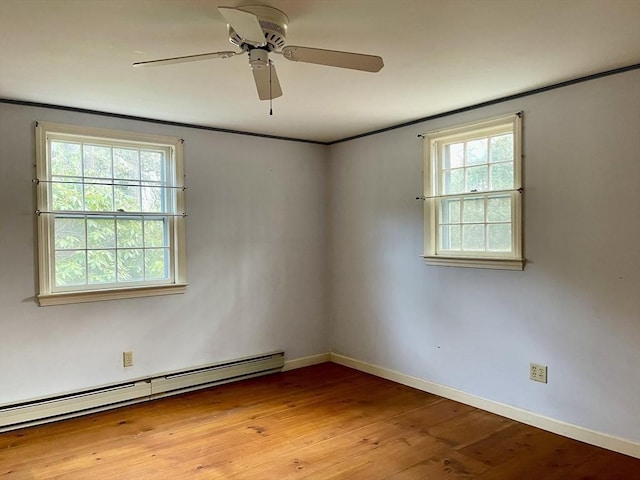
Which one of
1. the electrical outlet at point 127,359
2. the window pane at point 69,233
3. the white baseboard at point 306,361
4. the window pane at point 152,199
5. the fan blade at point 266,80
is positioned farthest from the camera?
the white baseboard at point 306,361

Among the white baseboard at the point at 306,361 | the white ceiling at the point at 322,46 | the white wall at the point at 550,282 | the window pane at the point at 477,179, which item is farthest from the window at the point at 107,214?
the window pane at the point at 477,179

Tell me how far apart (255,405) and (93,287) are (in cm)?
157

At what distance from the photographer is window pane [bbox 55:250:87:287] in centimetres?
338

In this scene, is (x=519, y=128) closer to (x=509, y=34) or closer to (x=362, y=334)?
(x=509, y=34)

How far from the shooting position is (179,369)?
387 cm

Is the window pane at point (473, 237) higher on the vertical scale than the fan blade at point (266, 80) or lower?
lower

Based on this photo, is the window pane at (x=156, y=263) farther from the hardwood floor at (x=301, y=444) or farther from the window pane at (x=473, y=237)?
the window pane at (x=473, y=237)

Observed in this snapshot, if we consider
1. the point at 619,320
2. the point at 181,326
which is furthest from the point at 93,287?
the point at 619,320

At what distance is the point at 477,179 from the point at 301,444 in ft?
7.58

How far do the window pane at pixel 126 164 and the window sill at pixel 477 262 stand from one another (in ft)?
8.30

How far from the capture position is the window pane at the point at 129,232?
364 centimetres

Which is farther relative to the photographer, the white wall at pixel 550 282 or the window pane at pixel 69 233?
the window pane at pixel 69 233

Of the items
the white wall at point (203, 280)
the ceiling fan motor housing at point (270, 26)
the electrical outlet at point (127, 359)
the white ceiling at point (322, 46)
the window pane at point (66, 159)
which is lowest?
the electrical outlet at point (127, 359)

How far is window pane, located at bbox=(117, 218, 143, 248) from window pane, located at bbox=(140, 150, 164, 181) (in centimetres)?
38
